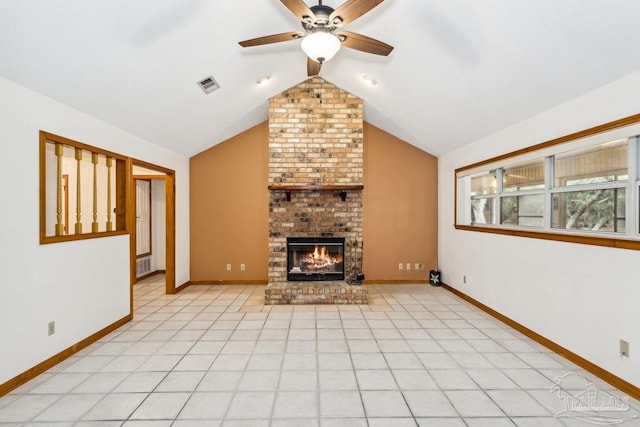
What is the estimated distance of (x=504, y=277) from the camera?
3818 millimetres

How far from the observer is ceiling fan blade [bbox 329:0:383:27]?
7.04ft

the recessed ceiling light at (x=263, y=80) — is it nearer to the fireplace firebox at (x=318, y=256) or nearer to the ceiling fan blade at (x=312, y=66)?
the ceiling fan blade at (x=312, y=66)

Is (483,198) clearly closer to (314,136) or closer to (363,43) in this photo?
(314,136)

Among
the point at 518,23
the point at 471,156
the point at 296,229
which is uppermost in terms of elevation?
the point at 518,23

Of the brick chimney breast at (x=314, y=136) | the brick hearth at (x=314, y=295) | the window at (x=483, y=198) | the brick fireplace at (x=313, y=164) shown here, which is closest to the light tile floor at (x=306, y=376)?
the brick hearth at (x=314, y=295)

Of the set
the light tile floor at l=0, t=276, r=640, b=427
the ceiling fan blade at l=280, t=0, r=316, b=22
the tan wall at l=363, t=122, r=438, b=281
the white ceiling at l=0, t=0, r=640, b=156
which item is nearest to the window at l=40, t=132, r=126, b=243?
the white ceiling at l=0, t=0, r=640, b=156

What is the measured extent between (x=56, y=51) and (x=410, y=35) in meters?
3.03

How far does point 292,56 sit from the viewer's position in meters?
3.96

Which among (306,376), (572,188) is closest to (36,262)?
(306,376)

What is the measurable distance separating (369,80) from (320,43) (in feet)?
6.92

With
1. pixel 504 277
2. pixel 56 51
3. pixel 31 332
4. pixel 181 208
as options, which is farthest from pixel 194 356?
pixel 504 277

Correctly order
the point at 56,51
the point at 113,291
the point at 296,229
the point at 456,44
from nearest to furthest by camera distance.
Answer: the point at 56,51, the point at 456,44, the point at 113,291, the point at 296,229

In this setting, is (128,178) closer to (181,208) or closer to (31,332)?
(181,208)

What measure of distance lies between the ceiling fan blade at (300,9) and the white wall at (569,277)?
95.8 inches
